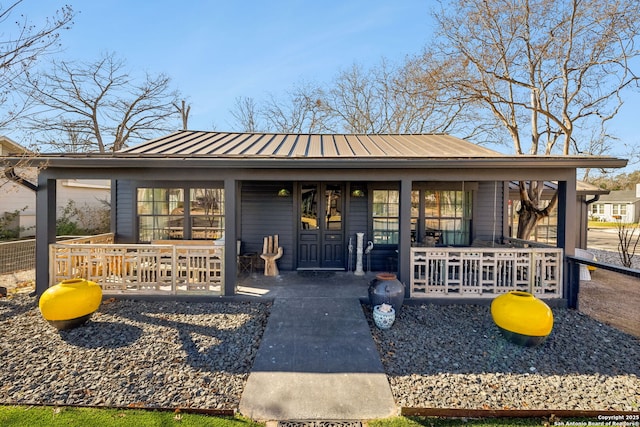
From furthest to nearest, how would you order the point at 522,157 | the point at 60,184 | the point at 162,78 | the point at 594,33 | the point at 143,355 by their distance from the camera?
the point at 162,78, the point at 60,184, the point at 594,33, the point at 522,157, the point at 143,355

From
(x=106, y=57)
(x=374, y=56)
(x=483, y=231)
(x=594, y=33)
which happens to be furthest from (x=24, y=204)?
(x=594, y=33)

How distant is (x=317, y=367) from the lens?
322cm

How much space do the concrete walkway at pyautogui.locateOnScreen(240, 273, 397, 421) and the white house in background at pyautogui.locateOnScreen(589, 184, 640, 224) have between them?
139ft

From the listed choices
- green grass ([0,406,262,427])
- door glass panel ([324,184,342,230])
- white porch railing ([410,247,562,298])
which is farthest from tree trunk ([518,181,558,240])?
green grass ([0,406,262,427])

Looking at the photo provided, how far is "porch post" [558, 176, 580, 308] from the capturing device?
4.95m

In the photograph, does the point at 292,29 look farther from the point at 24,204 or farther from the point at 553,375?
the point at 24,204

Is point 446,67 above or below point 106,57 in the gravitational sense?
below

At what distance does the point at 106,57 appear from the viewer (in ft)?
54.1

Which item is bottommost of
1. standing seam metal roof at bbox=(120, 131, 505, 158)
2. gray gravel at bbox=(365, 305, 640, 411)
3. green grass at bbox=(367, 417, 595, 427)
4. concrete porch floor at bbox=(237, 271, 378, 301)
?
green grass at bbox=(367, 417, 595, 427)

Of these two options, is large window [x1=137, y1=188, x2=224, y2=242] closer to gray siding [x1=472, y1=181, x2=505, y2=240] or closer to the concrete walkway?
the concrete walkway

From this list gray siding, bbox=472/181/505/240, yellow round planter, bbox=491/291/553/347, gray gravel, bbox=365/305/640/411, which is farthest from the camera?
gray siding, bbox=472/181/505/240

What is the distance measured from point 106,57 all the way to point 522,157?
2071cm

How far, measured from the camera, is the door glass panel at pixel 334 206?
712cm

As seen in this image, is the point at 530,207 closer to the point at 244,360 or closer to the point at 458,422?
the point at 458,422
